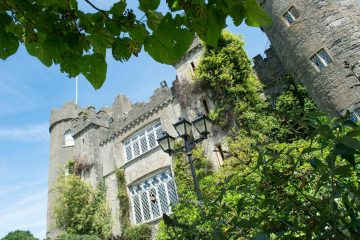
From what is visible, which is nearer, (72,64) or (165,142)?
(72,64)

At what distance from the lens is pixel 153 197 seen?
18578mm

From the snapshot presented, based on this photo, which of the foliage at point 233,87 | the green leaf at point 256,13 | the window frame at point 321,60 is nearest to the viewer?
the green leaf at point 256,13

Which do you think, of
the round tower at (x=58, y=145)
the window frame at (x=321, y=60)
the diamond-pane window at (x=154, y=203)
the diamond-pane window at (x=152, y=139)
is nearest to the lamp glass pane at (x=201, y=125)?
the window frame at (x=321, y=60)

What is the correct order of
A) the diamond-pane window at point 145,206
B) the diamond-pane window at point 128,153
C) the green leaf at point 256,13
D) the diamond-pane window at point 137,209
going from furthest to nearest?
the diamond-pane window at point 128,153 → the diamond-pane window at point 137,209 → the diamond-pane window at point 145,206 → the green leaf at point 256,13

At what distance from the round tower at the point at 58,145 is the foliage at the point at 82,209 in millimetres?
3790

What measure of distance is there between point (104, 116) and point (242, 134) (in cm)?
1286

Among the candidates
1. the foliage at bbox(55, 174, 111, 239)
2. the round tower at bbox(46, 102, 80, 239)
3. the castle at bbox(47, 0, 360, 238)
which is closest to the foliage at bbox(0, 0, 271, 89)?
the castle at bbox(47, 0, 360, 238)

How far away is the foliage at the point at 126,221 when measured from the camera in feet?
56.5

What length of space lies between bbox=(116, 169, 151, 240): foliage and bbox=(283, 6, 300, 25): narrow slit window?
1329cm

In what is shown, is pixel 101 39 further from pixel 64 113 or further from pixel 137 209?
pixel 64 113

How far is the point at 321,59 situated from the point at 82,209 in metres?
16.2

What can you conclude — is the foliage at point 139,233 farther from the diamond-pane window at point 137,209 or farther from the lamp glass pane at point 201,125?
the lamp glass pane at point 201,125

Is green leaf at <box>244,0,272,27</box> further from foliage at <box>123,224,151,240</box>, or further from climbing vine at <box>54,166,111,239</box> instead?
climbing vine at <box>54,166,111,239</box>

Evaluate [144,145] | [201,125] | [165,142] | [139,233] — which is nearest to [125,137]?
[144,145]
